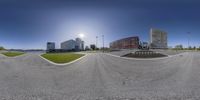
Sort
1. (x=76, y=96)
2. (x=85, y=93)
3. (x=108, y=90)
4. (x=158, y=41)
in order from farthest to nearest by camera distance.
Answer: (x=158, y=41), (x=108, y=90), (x=85, y=93), (x=76, y=96)

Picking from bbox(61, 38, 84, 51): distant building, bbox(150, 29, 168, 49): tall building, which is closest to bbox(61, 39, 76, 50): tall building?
bbox(61, 38, 84, 51): distant building

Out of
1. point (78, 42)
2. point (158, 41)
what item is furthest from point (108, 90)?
point (78, 42)

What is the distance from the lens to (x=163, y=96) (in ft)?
15.2

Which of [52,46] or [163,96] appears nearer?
[163,96]

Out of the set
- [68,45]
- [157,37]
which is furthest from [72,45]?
[157,37]

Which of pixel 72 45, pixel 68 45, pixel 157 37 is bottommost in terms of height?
pixel 68 45

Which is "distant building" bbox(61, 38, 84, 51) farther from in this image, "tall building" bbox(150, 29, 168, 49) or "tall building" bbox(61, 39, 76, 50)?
"tall building" bbox(150, 29, 168, 49)

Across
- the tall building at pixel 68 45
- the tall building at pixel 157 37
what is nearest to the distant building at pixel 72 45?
the tall building at pixel 68 45

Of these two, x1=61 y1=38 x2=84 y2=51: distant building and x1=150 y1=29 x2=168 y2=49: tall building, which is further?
x1=61 y1=38 x2=84 y2=51: distant building

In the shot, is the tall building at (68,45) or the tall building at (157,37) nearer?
the tall building at (157,37)

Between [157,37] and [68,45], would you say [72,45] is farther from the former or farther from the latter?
[157,37]

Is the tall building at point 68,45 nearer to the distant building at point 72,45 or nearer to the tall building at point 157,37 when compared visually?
the distant building at point 72,45

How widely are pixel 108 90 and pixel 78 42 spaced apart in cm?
10660

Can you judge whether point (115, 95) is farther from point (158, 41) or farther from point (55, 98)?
point (158, 41)
